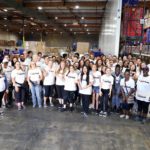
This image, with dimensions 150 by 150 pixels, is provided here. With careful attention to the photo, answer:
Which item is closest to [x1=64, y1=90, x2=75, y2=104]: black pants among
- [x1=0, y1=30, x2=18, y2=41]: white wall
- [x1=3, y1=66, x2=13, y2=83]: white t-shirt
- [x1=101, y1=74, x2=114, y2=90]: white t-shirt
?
[x1=101, y1=74, x2=114, y2=90]: white t-shirt

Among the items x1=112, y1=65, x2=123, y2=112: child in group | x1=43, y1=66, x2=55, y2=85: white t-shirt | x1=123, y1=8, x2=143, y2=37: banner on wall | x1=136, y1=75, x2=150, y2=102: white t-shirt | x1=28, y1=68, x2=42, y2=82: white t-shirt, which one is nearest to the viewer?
x1=136, y1=75, x2=150, y2=102: white t-shirt

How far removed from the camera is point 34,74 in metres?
6.84

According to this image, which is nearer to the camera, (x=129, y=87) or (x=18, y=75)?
(x=129, y=87)

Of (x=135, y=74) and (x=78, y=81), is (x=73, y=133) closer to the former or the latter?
(x=78, y=81)

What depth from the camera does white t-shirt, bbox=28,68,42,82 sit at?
22.5 feet

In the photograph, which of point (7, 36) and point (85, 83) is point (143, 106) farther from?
point (7, 36)

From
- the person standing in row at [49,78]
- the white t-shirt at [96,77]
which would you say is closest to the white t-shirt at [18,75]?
the person standing in row at [49,78]

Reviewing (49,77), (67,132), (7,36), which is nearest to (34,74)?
(49,77)

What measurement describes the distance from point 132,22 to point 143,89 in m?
6.85

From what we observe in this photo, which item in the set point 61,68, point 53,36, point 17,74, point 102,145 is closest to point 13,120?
point 17,74

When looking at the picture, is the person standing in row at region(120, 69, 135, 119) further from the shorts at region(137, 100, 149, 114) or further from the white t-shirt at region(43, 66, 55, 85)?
the white t-shirt at region(43, 66, 55, 85)

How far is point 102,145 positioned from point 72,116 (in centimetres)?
192

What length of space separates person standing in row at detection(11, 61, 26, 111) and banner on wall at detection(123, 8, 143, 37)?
699 cm

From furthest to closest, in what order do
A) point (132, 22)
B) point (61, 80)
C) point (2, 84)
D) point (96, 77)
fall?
point (132, 22), point (61, 80), point (96, 77), point (2, 84)
